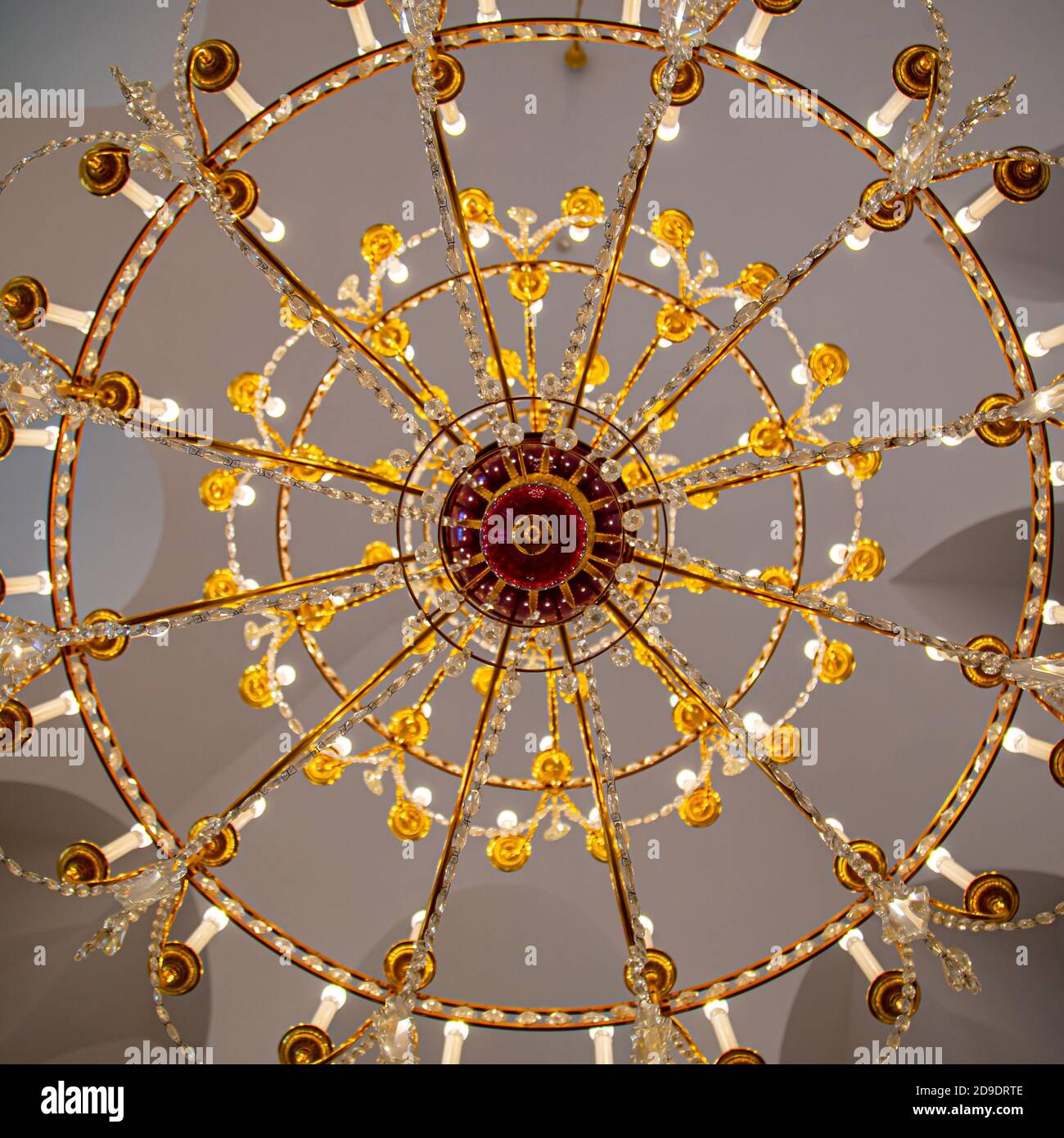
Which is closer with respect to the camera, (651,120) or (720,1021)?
(651,120)

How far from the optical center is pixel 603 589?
3.07m

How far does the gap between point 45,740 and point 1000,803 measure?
5.49m

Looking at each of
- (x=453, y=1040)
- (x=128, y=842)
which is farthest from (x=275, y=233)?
(x=453, y=1040)

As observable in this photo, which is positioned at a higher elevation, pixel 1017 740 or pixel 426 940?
pixel 1017 740

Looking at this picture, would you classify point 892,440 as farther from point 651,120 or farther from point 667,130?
point 667,130

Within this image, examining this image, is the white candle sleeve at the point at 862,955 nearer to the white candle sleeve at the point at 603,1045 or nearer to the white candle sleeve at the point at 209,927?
the white candle sleeve at the point at 603,1045

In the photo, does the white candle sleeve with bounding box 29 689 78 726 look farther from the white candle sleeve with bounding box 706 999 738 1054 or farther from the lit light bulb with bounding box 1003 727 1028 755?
the lit light bulb with bounding box 1003 727 1028 755

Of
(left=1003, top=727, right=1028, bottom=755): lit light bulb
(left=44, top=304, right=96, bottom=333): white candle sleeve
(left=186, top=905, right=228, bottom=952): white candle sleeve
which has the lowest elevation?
(left=186, top=905, right=228, bottom=952): white candle sleeve

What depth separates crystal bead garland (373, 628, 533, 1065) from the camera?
253 cm

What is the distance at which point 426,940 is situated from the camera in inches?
103

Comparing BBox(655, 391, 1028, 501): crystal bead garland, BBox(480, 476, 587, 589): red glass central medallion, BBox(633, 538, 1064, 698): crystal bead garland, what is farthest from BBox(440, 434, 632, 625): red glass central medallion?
BBox(655, 391, 1028, 501): crystal bead garland
